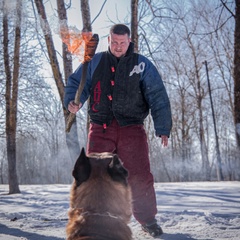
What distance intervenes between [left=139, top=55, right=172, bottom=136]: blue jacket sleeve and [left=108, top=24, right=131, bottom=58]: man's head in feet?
1.16

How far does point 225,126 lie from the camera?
29766 mm

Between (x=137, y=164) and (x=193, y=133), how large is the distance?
2552 centimetres

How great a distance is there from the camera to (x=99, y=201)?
1.79 metres

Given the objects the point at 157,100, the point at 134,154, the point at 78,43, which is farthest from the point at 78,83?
the point at 134,154

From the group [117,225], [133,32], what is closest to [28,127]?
[133,32]

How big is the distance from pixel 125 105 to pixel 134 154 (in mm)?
570

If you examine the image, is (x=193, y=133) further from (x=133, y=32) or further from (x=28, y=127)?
(x=133, y=32)

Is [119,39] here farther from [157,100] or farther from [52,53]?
[52,53]

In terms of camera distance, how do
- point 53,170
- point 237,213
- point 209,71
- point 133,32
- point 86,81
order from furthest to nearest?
point 53,170
point 209,71
point 133,32
point 237,213
point 86,81

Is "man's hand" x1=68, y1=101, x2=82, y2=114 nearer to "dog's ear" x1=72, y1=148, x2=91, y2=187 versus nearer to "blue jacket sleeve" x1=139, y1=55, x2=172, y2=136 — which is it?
"blue jacket sleeve" x1=139, y1=55, x2=172, y2=136

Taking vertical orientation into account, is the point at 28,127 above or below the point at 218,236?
above

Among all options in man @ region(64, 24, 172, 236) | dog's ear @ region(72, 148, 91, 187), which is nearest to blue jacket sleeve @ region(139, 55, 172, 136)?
man @ region(64, 24, 172, 236)

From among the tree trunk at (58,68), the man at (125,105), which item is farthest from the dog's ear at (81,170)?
the tree trunk at (58,68)

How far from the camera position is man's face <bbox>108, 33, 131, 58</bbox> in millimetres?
3459
